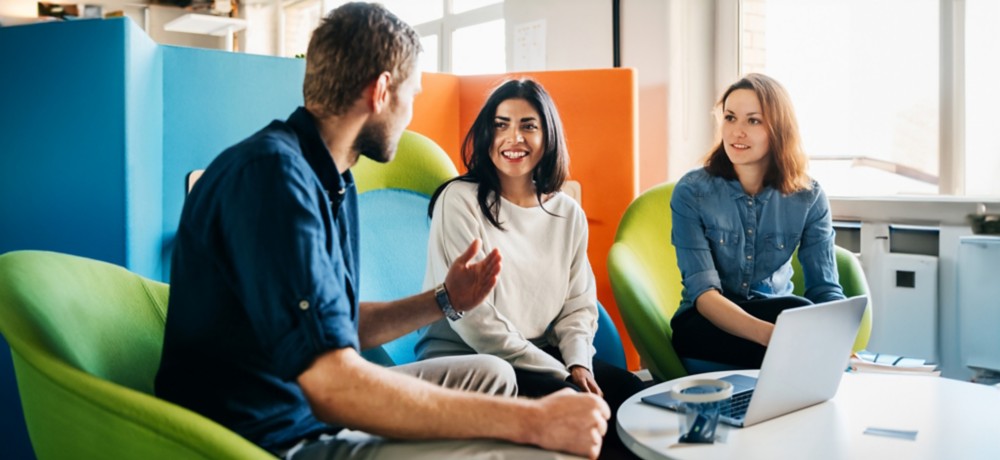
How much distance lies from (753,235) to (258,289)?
1.70 meters

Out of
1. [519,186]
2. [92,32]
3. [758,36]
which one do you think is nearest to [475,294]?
[519,186]

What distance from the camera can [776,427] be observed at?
58.0 inches

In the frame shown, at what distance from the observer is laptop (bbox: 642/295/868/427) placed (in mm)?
1408

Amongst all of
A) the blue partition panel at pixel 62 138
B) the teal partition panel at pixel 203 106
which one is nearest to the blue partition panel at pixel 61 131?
the blue partition panel at pixel 62 138

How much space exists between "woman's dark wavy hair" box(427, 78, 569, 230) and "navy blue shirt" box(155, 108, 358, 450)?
1000 millimetres

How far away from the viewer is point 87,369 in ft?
3.98

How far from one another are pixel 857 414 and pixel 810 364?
0.52ft

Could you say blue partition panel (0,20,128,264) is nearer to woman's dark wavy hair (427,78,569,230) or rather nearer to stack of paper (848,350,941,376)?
woman's dark wavy hair (427,78,569,230)

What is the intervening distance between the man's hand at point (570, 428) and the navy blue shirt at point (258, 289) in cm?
28

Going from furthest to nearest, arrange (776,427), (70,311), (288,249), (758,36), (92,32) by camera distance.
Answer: (758,36) < (92,32) < (776,427) < (70,311) < (288,249)

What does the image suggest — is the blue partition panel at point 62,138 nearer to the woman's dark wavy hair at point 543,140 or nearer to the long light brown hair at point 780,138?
the woman's dark wavy hair at point 543,140

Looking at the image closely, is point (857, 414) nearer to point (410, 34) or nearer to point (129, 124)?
point (410, 34)

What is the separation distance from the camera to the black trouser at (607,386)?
1.93 metres

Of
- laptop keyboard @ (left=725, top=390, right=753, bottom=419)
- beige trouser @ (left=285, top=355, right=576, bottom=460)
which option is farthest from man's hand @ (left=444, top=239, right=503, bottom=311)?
laptop keyboard @ (left=725, top=390, right=753, bottom=419)
